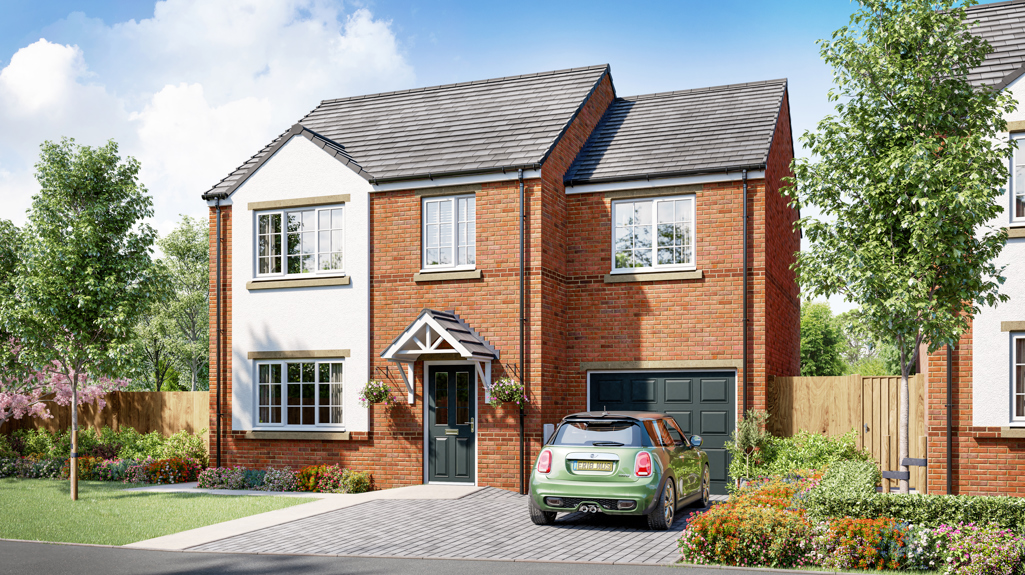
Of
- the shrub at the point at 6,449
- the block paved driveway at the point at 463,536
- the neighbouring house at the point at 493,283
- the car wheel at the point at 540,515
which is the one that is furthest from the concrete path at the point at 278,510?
the shrub at the point at 6,449

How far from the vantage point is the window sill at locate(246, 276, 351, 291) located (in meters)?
17.7

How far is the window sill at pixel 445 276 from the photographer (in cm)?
1677

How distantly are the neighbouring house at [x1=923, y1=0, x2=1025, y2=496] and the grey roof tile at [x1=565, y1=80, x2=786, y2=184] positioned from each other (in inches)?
166

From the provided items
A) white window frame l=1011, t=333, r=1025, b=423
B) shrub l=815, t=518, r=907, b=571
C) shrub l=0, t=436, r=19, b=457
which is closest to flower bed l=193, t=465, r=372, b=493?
shrub l=0, t=436, r=19, b=457

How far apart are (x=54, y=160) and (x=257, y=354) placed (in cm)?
530

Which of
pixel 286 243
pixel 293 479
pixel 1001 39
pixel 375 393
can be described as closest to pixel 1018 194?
pixel 1001 39

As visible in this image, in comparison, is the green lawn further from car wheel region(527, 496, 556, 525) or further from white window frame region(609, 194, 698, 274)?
white window frame region(609, 194, 698, 274)

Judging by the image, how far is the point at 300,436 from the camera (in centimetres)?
1773

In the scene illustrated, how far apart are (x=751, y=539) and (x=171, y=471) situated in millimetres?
13401

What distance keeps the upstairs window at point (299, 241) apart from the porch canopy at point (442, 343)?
263 cm

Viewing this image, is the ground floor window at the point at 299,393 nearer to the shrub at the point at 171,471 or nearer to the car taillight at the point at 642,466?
the shrub at the point at 171,471

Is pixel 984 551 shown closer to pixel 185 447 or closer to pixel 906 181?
pixel 906 181

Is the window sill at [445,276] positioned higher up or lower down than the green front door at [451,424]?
higher up

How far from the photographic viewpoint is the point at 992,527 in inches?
350
